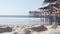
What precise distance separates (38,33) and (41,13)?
82.8ft

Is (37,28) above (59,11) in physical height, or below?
below

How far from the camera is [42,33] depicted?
2066 centimetres

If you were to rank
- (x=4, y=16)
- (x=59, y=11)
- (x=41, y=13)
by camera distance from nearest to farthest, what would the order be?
1. (x=59, y=11)
2. (x=41, y=13)
3. (x=4, y=16)

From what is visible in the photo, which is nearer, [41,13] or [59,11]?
[59,11]

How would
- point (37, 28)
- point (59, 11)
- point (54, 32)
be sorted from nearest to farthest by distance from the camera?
point (54, 32), point (37, 28), point (59, 11)

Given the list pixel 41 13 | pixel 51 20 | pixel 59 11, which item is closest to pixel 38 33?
pixel 59 11

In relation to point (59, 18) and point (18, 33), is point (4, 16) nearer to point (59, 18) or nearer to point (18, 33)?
point (59, 18)

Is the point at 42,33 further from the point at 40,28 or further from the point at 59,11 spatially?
the point at 59,11

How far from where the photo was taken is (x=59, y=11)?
2686 cm

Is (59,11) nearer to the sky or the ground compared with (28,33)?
nearer to the sky

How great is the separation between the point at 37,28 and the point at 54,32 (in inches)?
168

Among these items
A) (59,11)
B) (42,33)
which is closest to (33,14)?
(59,11)

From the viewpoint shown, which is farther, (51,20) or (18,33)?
(51,20)

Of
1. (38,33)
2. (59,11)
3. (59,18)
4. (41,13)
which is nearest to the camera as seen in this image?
(38,33)
